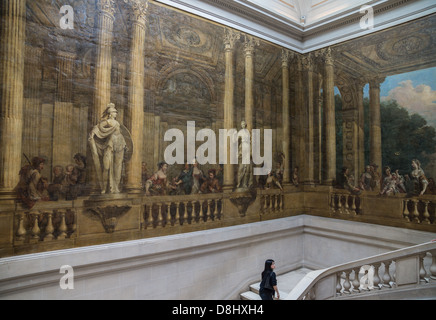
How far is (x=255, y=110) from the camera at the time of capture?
898cm

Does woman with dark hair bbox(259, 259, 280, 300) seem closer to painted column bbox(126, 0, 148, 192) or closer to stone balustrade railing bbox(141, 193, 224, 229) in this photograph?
stone balustrade railing bbox(141, 193, 224, 229)

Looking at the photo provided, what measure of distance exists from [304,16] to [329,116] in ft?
12.5

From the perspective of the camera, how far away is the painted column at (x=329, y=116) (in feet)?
31.6

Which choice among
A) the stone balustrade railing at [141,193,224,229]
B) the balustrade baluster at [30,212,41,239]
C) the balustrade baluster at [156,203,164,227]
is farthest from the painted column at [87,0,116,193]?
the balustrade baluster at [156,203,164,227]

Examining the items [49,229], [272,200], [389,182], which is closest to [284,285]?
[272,200]

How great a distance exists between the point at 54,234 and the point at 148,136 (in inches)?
110

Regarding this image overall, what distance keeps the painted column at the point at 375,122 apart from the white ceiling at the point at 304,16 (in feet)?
5.68

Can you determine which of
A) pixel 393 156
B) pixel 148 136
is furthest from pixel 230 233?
pixel 393 156

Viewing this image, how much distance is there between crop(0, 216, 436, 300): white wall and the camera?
17.7 ft

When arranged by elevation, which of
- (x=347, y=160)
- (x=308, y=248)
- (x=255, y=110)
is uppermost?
(x=255, y=110)

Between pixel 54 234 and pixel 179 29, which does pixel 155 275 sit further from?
pixel 179 29

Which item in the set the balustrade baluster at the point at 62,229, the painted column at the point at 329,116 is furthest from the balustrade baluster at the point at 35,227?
the painted column at the point at 329,116

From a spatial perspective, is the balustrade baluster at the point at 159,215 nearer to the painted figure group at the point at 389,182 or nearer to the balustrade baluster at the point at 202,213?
the balustrade baluster at the point at 202,213

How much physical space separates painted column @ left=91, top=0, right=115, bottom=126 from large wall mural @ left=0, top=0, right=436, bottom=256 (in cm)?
3
